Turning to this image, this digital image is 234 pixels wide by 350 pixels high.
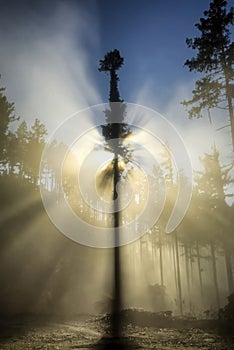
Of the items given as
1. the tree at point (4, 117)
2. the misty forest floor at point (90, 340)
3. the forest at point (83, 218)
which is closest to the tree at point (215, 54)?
the forest at point (83, 218)

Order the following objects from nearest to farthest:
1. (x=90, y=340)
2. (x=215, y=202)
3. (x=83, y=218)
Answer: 1. (x=90, y=340)
2. (x=215, y=202)
3. (x=83, y=218)

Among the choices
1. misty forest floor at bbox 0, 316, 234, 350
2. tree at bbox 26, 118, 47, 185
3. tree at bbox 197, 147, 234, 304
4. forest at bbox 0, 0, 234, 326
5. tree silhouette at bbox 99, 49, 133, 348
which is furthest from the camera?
tree at bbox 26, 118, 47, 185

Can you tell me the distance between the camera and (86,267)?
35438mm

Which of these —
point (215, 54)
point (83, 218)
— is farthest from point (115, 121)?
point (83, 218)

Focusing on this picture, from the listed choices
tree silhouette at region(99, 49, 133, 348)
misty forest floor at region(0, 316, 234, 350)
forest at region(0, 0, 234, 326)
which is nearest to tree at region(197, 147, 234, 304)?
forest at region(0, 0, 234, 326)

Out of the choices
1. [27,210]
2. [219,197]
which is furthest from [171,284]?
[27,210]

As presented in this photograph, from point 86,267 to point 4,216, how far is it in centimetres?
1535

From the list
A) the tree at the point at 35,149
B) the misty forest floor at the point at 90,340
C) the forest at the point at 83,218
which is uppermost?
the tree at the point at 35,149

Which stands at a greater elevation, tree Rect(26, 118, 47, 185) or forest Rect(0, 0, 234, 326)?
tree Rect(26, 118, 47, 185)

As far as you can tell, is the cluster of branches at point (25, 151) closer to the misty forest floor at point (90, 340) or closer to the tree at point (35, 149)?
the tree at point (35, 149)

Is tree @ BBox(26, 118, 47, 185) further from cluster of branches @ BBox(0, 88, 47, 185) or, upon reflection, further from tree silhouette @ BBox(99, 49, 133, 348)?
tree silhouette @ BBox(99, 49, 133, 348)

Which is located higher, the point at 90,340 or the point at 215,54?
the point at 215,54

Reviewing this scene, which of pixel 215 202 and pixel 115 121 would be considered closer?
pixel 115 121

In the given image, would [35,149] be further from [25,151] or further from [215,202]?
[215,202]
